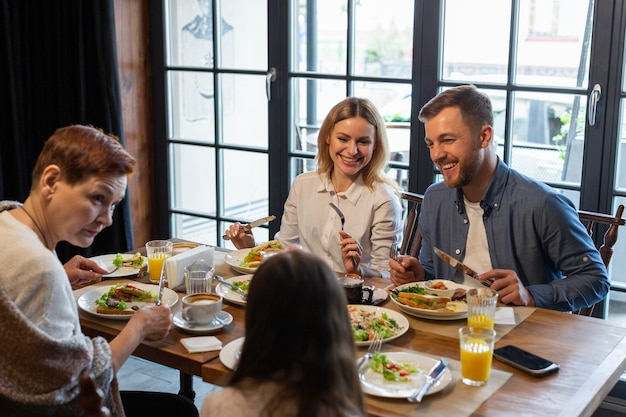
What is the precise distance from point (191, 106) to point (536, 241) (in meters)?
2.17

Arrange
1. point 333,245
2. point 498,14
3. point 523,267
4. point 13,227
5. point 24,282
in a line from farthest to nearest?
point 498,14, point 333,245, point 523,267, point 13,227, point 24,282

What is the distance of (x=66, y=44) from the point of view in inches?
151

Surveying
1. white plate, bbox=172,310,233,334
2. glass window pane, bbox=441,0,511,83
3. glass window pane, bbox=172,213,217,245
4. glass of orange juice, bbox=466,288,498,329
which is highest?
glass window pane, bbox=441,0,511,83

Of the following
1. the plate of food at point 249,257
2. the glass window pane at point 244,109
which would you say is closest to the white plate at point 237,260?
the plate of food at point 249,257

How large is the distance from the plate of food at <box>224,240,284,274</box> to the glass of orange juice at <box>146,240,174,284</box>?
20 cm

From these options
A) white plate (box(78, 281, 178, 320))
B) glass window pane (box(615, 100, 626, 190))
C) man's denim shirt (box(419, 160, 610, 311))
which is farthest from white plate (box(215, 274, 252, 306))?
glass window pane (box(615, 100, 626, 190))

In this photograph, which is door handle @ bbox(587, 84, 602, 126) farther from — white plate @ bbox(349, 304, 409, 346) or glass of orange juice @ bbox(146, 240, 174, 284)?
glass of orange juice @ bbox(146, 240, 174, 284)

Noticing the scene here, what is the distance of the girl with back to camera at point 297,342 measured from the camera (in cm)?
127

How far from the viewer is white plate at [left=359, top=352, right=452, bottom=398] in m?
1.67

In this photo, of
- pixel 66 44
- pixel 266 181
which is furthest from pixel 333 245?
pixel 66 44

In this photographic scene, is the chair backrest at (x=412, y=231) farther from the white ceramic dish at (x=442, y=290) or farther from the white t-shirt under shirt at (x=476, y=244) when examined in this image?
the white ceramic dish at (x=442, y=290)

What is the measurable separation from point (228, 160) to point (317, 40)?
0.79 meters

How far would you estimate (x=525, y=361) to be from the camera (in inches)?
72.0

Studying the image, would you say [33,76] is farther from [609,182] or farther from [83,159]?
[609,182]
